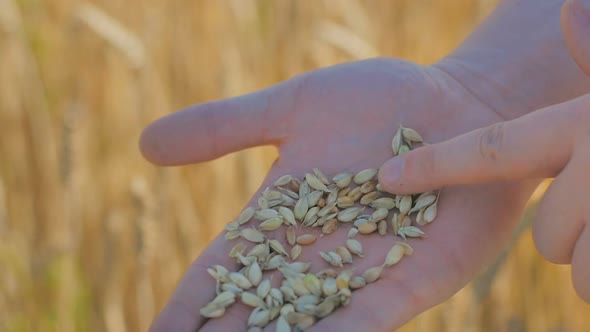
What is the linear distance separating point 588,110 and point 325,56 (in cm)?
79

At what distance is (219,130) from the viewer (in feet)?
4.00

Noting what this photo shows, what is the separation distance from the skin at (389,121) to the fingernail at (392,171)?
7 cm

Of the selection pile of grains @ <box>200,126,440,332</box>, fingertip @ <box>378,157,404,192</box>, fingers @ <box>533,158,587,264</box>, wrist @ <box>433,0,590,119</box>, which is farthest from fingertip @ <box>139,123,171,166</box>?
fingers @ <box>533,158,587,264</box>

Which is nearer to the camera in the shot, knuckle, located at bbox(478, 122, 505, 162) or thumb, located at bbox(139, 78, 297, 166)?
knuckle, located at bbox(478, 122, 505, 162)

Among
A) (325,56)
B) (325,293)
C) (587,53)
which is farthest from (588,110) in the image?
(325,56)

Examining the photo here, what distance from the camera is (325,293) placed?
101 cm

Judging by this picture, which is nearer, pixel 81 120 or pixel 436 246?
pixel 436 246

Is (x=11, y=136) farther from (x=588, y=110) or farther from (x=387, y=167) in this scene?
(x=588, y=110)

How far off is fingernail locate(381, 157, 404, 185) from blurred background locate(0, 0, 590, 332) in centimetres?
27

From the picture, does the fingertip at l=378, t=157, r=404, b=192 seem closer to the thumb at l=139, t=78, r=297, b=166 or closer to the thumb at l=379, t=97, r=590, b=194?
the thumb at l=379, t=97, r=590, b=194

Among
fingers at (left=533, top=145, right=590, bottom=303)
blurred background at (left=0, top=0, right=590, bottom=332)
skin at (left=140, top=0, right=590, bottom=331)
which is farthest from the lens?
blurred background at (left=0, top=0, right=590, bottom=332)

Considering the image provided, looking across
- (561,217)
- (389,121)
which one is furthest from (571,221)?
(389,121)

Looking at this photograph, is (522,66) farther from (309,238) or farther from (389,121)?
(309,238)

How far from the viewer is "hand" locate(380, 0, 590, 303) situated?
92 centimetres
